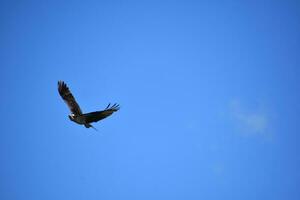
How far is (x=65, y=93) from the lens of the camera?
25.7m

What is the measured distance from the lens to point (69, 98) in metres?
25.6

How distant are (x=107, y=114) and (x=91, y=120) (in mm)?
1101

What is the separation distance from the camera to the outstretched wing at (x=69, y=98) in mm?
25531

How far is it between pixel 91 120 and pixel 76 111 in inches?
54.9

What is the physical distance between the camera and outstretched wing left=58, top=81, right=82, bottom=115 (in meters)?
25.5

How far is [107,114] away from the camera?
86.6ft

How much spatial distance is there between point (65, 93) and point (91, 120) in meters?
2.34

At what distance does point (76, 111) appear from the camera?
84.3ft

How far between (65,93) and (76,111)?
1188mm

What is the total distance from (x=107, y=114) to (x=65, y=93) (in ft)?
8.87

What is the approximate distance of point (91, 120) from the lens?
26.8 m
